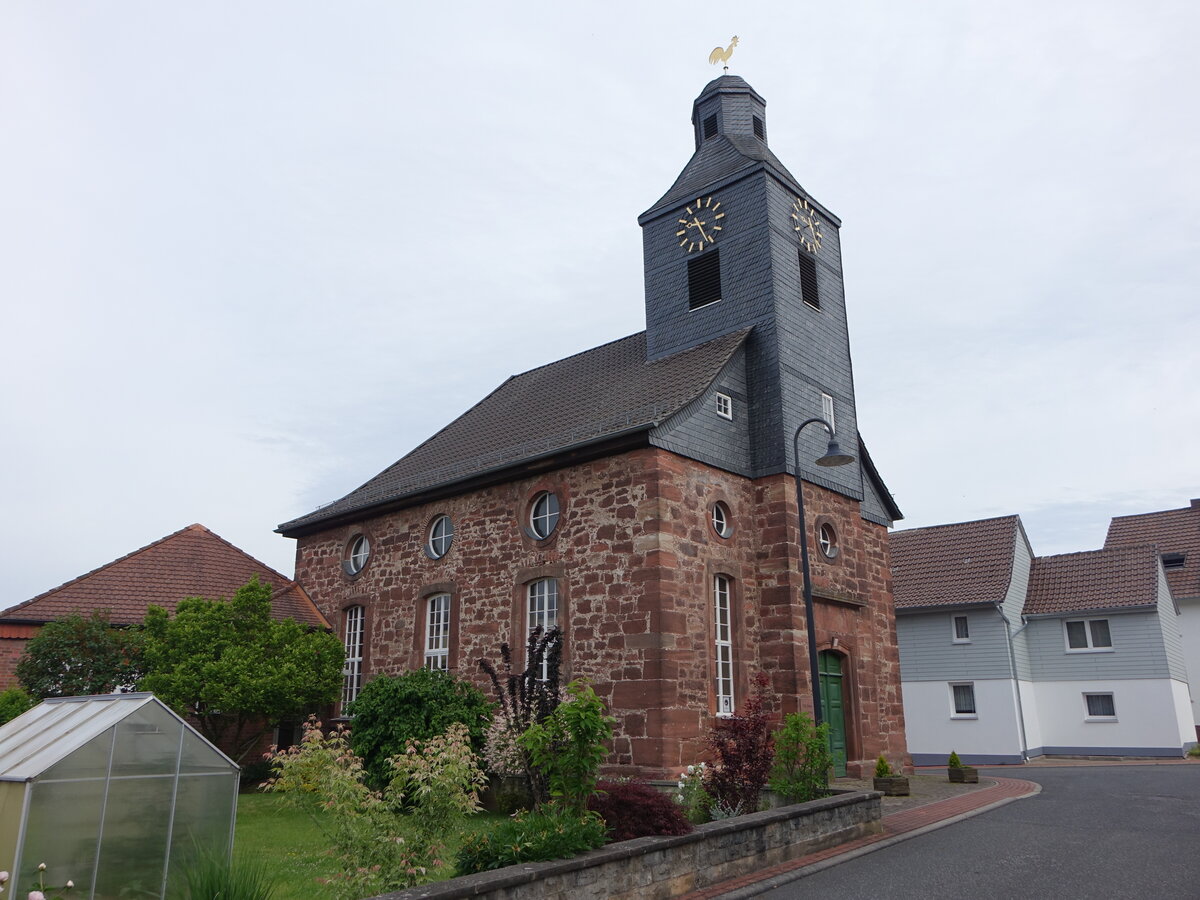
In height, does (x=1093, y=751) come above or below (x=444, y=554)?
below

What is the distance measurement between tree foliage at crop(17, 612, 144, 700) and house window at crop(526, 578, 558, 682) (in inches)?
297

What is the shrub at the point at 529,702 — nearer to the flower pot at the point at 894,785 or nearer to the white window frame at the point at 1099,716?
the flower pot at the point at 894,785

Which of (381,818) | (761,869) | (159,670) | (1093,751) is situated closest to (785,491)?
(761,869)

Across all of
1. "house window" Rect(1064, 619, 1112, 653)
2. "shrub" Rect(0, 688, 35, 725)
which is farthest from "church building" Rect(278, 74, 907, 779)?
"house window" Rect(1064, 619, 1112, 653)

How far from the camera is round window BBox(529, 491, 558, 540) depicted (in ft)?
53.8

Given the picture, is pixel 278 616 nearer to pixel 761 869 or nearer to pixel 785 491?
pixel 785 491

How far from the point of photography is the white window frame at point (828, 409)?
1822 cm

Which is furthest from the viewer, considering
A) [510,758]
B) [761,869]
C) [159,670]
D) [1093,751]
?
[1093,751]

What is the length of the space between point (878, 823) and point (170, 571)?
54.0 ft

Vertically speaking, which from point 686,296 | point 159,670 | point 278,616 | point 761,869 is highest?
point 686,296

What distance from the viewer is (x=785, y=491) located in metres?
16.2

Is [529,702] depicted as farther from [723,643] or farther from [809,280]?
[809,280]

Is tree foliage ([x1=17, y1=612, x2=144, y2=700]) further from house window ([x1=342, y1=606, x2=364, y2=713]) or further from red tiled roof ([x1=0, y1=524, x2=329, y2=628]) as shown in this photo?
house window ([x1=342, y1=606, x2=364, y2=713])

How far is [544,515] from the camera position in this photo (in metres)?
16.6
